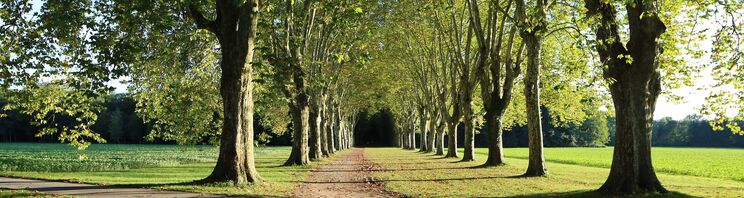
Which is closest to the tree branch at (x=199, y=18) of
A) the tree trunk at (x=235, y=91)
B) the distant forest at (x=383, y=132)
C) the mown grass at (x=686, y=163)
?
the tree trunk at (x=235, y=91)

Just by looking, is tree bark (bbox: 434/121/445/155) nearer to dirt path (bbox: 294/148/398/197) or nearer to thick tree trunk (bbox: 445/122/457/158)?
thick tree trunk (bbox: 445/122/457/158)

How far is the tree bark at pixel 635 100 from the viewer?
1319cm

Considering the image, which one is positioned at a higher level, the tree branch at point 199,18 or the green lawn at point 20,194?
the tree branch at point 199,18

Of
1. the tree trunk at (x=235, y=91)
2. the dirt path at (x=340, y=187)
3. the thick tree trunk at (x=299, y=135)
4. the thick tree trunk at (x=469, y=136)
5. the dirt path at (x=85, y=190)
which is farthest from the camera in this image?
the thick tree trunk at (x=469, y=136)

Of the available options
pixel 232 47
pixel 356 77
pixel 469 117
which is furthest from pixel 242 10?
pixel 356 77

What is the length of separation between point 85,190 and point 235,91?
14.9 feet

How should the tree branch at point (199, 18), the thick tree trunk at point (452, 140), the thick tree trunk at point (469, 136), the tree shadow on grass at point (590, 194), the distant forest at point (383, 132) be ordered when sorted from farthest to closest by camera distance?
the distant forest at point (383, 132) < the thick tree trunk at point (452, 140) < the thick tree trunk at point (469, 136) < the tree branch at point (199, 18) < the tree shadow on grass at point (590, 194)

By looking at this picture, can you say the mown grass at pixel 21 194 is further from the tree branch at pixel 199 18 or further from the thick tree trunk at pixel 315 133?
the thick tree trunk at pixel 315 133

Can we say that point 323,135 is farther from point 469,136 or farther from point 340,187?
point 340,187

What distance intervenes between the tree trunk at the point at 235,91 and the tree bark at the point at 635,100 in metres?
9.46

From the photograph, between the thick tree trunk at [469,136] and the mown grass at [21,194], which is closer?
the mown grass at [21,194]

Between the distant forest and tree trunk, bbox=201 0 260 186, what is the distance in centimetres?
8292

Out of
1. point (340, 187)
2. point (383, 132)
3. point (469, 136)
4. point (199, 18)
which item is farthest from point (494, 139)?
point (383, 132)

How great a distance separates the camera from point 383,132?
124000 millimetres
